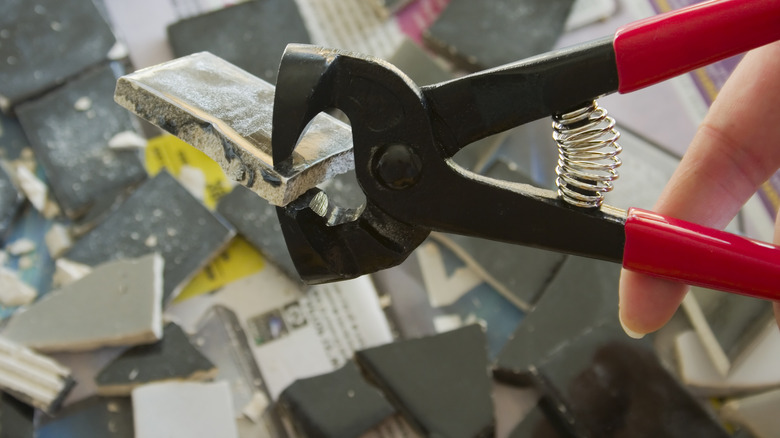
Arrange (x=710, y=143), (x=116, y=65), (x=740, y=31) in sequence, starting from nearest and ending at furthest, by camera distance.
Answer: (x=740, y=31), (x=710, y=143), (x=116, y=65)

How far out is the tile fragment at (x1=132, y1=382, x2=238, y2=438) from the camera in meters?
0.92

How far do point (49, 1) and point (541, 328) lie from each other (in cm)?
105

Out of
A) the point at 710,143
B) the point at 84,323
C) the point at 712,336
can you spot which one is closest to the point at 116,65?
the point at 84,323

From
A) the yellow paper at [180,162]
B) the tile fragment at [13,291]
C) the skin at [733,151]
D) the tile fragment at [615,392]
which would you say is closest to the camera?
the skin at [733,151]

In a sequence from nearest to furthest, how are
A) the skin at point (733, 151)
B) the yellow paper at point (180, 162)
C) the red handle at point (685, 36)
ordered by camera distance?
the red handle at point (685, 36) → the skin at point (733, 151) → the yellow paper at point (180, 162)

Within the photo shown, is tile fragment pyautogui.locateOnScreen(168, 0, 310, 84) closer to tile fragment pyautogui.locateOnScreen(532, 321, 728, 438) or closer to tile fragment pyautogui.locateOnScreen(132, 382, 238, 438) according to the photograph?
tile fragment pyautogui.locateOnScreen(132, 382, 238, 438)

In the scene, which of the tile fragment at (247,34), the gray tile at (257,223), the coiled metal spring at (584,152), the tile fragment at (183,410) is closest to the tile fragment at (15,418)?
the tile fragment at (183,410)

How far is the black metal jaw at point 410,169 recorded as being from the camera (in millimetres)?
539

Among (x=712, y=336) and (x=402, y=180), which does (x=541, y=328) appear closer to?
(x=712, y=336)

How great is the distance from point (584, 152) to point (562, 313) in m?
0.51

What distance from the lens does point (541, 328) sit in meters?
1.02

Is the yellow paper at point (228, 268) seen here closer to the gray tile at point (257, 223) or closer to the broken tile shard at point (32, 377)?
the gray tile at point (257, 223)

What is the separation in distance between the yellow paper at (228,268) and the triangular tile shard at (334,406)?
225 mm

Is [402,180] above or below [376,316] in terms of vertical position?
above
